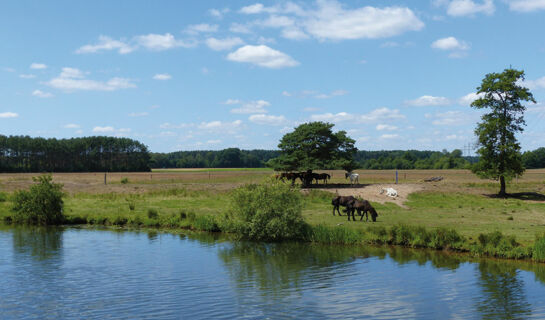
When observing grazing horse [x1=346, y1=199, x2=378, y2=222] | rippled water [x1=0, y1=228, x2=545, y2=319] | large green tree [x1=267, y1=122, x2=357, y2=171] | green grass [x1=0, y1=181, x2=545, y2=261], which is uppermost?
large green tree [x1=267, y1=122, x2=357, y2=171]

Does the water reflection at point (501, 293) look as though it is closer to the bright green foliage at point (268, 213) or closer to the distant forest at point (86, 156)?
the bright green foliage at point (268, 213)

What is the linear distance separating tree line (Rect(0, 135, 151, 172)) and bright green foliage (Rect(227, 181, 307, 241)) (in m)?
121

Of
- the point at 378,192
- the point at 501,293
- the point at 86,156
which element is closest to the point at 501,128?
the point at 378,192

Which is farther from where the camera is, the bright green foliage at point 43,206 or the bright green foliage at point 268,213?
the bright green foliage at point 43,206

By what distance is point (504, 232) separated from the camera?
2775 centimetres

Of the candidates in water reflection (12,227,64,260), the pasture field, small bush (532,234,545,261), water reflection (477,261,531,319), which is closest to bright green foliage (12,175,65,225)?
the pasture field

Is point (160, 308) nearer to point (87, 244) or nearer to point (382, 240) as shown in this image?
point (87, 244)

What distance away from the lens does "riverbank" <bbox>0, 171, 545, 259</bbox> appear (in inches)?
1037

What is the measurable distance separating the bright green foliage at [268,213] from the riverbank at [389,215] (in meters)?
1.31

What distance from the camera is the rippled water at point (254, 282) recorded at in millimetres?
15219

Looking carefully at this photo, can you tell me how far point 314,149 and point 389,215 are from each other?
66.4 feet

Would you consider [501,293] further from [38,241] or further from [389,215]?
[38,241]

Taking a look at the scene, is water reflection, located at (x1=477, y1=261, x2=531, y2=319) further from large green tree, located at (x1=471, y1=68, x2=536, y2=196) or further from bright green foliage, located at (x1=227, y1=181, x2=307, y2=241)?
large green tree, located at (x1=471, y1=68, x2=536, y2=196)

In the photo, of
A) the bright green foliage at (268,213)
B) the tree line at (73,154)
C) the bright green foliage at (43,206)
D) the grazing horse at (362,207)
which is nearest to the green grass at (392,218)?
the grazing horse at (362,207)
